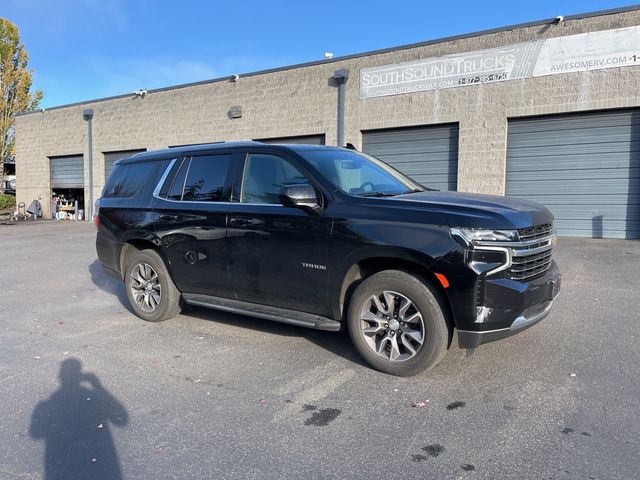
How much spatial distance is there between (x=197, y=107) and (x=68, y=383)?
1653 centimetres

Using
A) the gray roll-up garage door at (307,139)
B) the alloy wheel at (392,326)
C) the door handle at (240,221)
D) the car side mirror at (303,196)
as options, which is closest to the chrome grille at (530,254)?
the alloy wheel at (392,326)

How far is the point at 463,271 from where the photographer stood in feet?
12.6

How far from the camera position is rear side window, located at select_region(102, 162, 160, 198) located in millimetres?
6188

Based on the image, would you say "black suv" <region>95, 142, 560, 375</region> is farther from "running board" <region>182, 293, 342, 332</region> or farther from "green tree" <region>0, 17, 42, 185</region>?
"green tree" <region>0, 17, 42, 185</region>

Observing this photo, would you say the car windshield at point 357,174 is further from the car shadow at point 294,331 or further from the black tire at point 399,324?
the car shadow at point 294,331

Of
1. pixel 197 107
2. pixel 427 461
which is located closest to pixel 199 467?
pixel 427 461

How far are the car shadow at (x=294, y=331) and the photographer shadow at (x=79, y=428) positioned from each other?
6.09 ft

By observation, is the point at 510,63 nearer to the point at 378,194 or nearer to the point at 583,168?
the point at 583,168

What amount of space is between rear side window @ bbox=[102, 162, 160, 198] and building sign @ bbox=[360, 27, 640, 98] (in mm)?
9832

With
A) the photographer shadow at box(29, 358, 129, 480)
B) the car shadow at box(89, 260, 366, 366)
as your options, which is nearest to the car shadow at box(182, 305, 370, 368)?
the car shadow at box(89, 260, 366, 366)

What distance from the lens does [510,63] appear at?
1278cm

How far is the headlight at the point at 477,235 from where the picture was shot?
151 inches

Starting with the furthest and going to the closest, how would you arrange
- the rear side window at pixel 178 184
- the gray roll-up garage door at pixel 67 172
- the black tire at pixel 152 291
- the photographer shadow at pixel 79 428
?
1. the gray roll-up garage door at pixel 67 172
2. the black tire at pixel 152 291
3. the rear side window at pixel 178 184
4. the photographer shadow at pixel 79 428

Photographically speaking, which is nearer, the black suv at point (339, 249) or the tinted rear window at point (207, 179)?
the black suv at point (339, 249)
